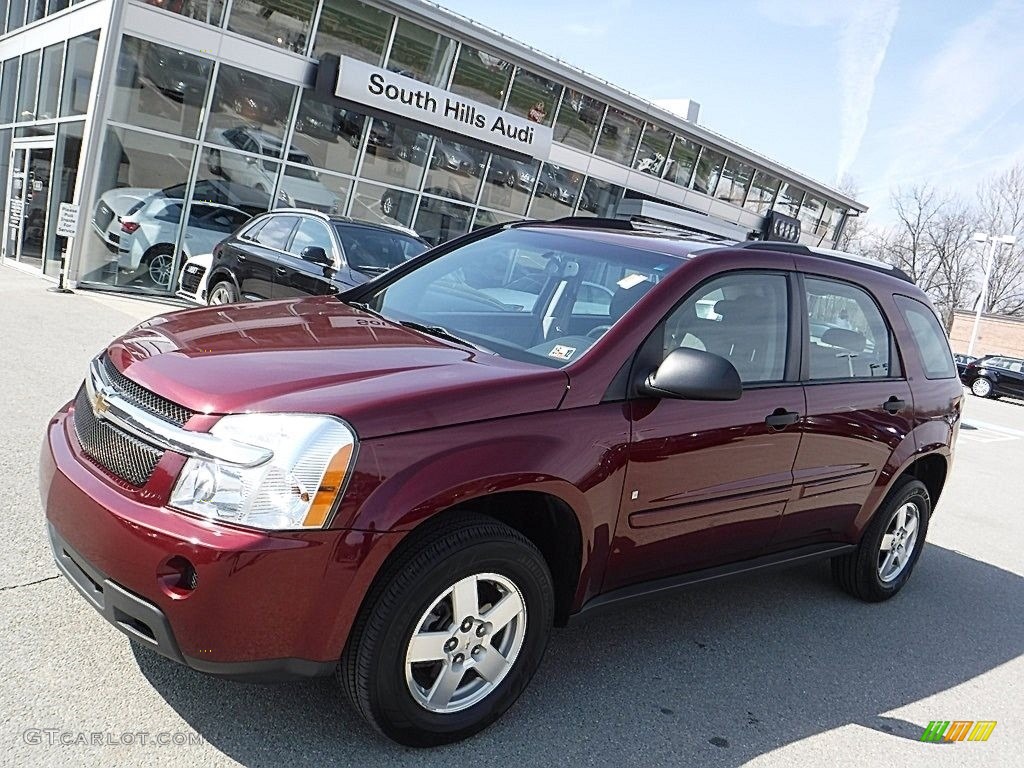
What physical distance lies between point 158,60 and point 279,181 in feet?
9.09

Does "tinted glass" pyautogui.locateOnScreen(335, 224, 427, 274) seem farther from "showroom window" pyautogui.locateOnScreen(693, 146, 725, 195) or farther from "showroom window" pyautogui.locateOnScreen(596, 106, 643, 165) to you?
"showroom window" pyautogui.locateOnScreen(693, 146, 725, 195)

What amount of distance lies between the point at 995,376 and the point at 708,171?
10.9 metres

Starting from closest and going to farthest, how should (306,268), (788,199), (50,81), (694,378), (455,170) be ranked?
(694,378)
(306,268)
(50,81)
(455,170)
(788,199)

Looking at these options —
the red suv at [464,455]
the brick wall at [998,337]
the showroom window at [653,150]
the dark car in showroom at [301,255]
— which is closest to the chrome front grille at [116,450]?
the red suv at [464,455]

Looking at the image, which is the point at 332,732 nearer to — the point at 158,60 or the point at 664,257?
the point at 664,257

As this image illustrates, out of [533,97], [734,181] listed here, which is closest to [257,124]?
[533,97]

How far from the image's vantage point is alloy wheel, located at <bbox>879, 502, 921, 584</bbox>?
15.8 feet

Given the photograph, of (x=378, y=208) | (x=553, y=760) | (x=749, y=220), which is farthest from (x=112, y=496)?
(x=749, y=220)

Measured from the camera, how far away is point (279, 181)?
610 inches

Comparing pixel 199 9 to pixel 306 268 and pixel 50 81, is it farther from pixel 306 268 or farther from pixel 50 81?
pixel 306 268

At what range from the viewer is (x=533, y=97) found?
1938 centimetres

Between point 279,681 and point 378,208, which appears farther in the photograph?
point 378,208

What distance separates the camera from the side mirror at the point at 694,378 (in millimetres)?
2973

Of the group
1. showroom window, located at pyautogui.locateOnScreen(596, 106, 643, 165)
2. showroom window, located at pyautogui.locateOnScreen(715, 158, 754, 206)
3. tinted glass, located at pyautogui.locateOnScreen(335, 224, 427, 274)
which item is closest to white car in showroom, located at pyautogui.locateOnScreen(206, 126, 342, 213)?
tinted glass, located at pyautogui.locateOnScreen(335, 224, 427, 274)
